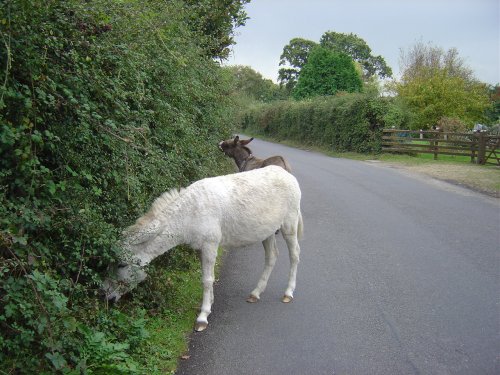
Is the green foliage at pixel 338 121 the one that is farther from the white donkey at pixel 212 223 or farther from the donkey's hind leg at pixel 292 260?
the white donkey at pixel 212 223

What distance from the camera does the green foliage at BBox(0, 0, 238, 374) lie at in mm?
3371

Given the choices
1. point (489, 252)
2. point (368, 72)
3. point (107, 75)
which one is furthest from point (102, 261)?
point (368, 72)

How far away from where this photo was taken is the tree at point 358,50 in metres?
82.1

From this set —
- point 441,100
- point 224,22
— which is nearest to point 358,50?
point 441,100

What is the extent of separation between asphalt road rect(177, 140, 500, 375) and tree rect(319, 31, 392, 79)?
75414mm

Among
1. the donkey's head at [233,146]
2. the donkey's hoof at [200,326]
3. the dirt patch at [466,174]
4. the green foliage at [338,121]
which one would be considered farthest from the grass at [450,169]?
the donkey's hoof at [200,326]

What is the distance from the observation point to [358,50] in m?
82.7

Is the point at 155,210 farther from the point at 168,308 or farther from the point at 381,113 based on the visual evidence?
the point at 381,113

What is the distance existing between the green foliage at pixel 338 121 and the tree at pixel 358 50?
140 ft

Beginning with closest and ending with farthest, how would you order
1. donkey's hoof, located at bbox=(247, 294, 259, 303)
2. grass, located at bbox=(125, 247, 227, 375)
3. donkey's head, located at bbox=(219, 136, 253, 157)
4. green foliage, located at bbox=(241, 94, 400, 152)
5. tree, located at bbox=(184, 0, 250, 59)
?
1. grass, located at bbox=(125, 247, 227, 375)
2. donkey's hoof, located at bbox=(247, 294, 259, 303)
3. donkey's head, located at bbox=(219, 136, 253, 157)
4. tree, located at bbox=(184, 0, 250, 59)
5. green foliage, located at bbox=(241, 94, 400, 152)

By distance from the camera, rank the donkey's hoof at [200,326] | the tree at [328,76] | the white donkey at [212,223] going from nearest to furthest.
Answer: the white donkey at [212,223] < the donkey's hoof at [200,326] < the tree at [328,76]

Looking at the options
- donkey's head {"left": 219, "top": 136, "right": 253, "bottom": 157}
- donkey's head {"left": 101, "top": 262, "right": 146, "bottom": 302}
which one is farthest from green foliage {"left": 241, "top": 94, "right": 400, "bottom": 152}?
donkey's head {"left": 101, "top": 262, "right": 146, "bottom": 302}

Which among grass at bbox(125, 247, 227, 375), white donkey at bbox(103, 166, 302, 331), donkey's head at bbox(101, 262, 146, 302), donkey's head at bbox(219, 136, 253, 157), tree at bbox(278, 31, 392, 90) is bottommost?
grass at bbox(125, 247, 227, 375)

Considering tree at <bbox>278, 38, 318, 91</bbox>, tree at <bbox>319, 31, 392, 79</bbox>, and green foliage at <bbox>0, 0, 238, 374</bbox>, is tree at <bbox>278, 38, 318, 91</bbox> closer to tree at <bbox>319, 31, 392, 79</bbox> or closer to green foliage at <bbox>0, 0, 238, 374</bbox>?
tree at <bbox>319, 31, 392, 79</bbox>
